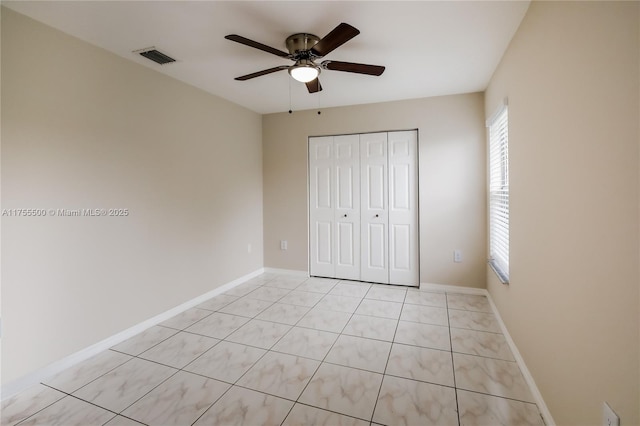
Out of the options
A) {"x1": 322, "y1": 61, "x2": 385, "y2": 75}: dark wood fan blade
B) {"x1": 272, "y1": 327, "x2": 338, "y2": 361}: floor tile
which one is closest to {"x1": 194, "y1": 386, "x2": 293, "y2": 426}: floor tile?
{"x1": 272, "y1": 327, "x2": 338, "y2": 361}: floor tile

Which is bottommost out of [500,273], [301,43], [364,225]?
[500,273]

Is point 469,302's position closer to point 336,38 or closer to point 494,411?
point 494,411

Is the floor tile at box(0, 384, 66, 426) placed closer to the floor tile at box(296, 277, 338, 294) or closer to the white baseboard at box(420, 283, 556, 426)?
the floor tile at box(296, 277, 338, 294)

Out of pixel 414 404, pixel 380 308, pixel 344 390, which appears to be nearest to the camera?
pixel 414 404

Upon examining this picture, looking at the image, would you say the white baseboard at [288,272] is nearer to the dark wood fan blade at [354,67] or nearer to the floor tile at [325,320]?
the floor tile at [325,320]

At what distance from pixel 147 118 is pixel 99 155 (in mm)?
592

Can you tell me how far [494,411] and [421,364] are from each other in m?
0.52

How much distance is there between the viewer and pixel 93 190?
227cm

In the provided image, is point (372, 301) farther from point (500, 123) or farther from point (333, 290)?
point (500, 123)

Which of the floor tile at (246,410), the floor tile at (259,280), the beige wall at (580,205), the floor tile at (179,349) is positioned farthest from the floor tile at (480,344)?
the floor tile at (259,280)

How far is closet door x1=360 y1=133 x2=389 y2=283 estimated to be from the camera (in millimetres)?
3850

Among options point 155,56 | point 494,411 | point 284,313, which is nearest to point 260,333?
point 284,313

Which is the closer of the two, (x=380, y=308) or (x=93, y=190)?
(x=93, y=190)

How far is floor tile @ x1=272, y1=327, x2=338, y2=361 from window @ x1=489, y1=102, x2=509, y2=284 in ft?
5.26
